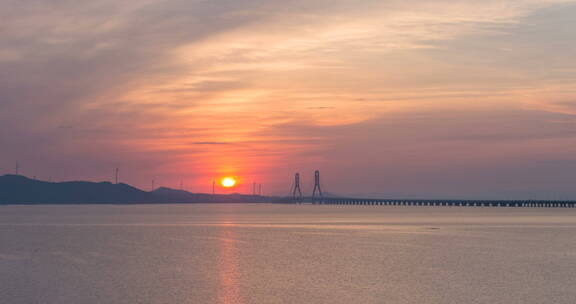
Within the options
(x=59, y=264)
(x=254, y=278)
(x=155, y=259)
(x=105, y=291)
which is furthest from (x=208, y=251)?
(x=105, y=291)

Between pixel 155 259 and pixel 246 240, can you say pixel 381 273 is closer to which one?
pixel 155 259

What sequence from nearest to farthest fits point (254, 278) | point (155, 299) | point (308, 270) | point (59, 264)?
point (155, 299) < point (254, 278) < point (308, 270) < point (59, 264)

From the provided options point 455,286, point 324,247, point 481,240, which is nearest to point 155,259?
point 324,247

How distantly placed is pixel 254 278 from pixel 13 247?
95.1 feet

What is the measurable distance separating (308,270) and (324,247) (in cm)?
1804

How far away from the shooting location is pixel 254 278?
36.7m

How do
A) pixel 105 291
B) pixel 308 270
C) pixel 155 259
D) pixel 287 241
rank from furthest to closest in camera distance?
1. pixel 287 241
2. pixel 155 259
3. pixel 308 270
4. pixel 105 291

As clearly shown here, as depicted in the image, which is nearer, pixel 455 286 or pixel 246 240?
pixel 455 286

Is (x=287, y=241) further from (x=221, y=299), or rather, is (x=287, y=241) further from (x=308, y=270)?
(x=221, y=299)

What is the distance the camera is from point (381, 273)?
38.8 metres

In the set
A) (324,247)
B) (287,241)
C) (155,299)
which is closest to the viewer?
(155,299)

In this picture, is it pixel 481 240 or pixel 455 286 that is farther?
pixel 481 240

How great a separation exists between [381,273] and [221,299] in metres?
11.6

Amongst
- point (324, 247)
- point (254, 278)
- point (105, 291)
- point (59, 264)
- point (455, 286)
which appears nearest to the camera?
point (105, 291)
